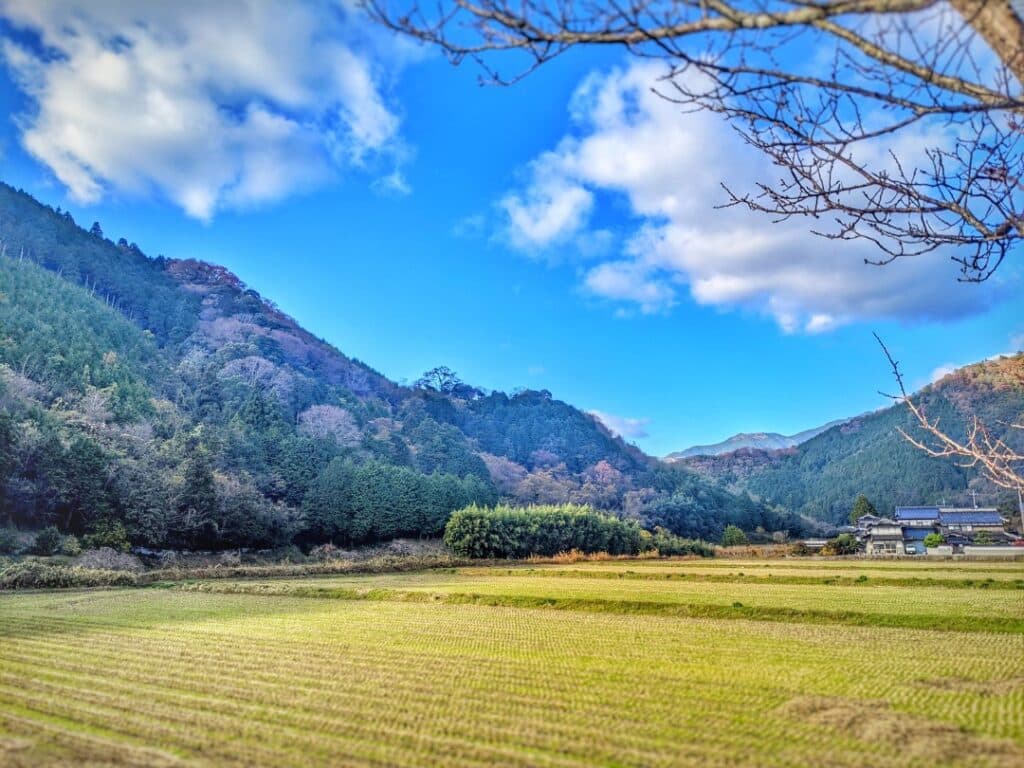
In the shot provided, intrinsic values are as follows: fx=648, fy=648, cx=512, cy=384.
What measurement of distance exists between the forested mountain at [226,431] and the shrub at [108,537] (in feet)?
0.38

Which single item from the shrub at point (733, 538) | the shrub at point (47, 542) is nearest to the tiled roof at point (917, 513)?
the shrub at point (733, 538)

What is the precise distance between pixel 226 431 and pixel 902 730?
49088 millimetres

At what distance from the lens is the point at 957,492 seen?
224ft

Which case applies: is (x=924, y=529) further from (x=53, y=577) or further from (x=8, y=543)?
(x=8, y=543)

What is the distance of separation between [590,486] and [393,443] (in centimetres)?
2381

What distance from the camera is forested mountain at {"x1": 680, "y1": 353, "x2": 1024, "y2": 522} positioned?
6230 cm

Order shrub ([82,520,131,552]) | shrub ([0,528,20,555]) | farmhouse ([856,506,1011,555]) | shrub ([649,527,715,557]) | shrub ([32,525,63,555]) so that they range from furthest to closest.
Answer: farmhouse ([856,506,1011,555]) < shrub ([649,527,715,557]) < shrub ([82,520,131,552]) < shrub ([32,525,63,555]) < shrub ([0,528,20,555])

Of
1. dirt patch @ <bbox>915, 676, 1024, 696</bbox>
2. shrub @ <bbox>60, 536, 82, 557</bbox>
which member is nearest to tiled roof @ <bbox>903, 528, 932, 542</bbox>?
dirt patch @ <bbox>915, 676, 1024, 696</bbox>

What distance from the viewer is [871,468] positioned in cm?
7762

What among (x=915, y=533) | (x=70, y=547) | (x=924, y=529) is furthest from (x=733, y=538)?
(x=70, y=547)

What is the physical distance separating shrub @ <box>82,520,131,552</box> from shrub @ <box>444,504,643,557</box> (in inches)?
667

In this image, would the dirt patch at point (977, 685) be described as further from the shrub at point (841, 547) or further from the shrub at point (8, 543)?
the shrub at point (841, 547)

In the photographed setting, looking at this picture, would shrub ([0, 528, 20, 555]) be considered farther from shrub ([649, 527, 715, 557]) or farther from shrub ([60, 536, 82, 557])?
shrub ([649, 527, 715, 557])

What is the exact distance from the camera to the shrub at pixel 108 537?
29422mm
